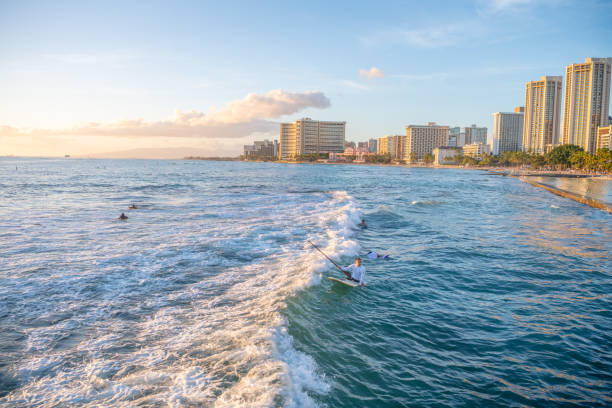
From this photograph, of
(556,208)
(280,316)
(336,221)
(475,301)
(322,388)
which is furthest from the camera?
(556,208)

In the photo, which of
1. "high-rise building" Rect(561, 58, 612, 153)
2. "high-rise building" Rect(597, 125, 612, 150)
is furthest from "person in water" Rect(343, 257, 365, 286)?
"high-rise building" Rect(561, 58, 612, 153)

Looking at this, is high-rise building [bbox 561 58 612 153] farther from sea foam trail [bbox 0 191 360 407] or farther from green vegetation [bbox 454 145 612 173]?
sea foam trail [bbox 0 191 360 407]

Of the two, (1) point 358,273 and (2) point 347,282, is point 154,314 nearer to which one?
(2) point 347,282

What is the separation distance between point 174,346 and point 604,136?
220944mm

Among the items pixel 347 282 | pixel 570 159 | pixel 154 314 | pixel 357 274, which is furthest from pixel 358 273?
pixel 570 159

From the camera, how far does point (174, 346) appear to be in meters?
7.42

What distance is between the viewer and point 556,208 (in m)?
32.2

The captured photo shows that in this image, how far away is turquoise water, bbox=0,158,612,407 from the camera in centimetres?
627

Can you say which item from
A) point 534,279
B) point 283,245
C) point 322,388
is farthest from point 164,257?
point 534,279

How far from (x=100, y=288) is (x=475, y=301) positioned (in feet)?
35.8

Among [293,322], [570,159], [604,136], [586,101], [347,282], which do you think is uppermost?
[586,101]

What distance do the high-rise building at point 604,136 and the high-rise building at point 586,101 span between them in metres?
8.99

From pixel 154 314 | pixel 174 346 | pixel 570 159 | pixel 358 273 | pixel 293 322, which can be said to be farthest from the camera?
pixel 570 159

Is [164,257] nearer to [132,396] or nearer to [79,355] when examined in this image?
[79,355]
